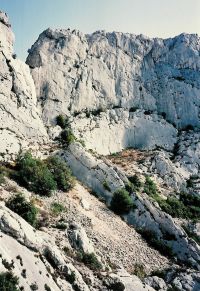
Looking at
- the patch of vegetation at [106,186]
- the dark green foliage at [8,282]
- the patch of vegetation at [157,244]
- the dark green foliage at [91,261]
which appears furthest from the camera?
the patch of vegetation at [106,186]

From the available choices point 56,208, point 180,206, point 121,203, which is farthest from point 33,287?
point 180,206

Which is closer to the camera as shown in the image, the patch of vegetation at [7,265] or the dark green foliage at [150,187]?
the patch of vegetation at [7,265]

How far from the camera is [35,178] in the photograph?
159 feet

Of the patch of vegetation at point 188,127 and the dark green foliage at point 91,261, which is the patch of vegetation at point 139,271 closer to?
the dark green foliage at point 91,261

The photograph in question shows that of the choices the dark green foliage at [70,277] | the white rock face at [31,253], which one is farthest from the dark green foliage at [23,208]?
the dark green foliage at [70,277]

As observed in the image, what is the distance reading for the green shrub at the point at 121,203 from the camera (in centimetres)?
5112

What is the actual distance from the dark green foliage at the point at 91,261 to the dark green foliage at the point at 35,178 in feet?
34.2

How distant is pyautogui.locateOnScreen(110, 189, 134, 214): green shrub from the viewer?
168 feet

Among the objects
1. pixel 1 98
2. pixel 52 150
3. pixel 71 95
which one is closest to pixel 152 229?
pixel 52 150

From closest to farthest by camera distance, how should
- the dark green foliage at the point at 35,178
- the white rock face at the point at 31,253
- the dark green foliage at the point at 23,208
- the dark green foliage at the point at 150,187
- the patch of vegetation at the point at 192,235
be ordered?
the white rock face at the point at 31,253 → the dark green foliage at the point at 23,208 → the dark green foliage at the point at 35,178 → the patch of vegetation at the point at 192,235 → the dark green foliage at the point at 150,187

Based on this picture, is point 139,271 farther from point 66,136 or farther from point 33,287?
point 66,136

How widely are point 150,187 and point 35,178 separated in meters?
17.2

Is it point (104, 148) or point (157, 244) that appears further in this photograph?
point (104, 148)

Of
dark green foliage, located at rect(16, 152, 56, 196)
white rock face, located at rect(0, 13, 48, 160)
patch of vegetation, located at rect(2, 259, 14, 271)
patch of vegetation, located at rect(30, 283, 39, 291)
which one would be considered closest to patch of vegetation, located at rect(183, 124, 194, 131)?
white rock face, located at rect(0, 13, 48, 160)
